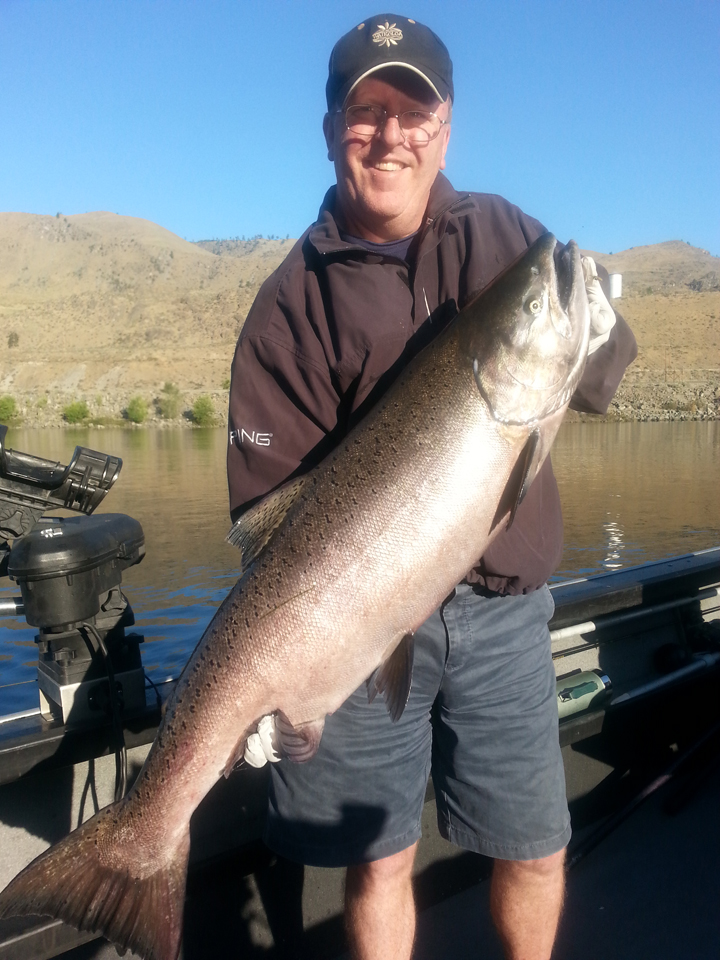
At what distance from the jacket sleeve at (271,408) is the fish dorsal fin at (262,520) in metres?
0.10

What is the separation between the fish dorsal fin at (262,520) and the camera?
2199 millimetres

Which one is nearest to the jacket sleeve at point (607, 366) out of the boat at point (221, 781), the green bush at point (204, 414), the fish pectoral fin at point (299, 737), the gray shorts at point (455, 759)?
the gray shorts at point (455, 759)

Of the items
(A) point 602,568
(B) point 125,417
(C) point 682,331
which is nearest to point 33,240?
(B) point 125,417

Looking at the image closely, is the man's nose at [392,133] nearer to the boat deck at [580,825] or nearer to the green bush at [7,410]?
the boat deck at [580,825]

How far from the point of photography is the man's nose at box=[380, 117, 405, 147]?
215 centimetres

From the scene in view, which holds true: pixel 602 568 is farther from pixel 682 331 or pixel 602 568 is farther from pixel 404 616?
pixel 682 331

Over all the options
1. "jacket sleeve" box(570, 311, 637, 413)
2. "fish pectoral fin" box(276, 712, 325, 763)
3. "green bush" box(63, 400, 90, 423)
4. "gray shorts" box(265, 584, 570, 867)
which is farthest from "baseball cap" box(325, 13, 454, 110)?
"green bush" box(63, 400, 90, 423)

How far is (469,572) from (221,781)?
154cm

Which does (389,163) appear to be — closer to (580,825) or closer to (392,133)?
(392,133)

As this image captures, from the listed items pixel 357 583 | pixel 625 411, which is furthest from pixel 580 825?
pixel 625 411

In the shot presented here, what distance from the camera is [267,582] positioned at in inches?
82.2

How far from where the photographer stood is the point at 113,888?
2.01 m

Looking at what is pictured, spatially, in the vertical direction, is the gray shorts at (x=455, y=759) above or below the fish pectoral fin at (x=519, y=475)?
below

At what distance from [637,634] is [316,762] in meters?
2.49
